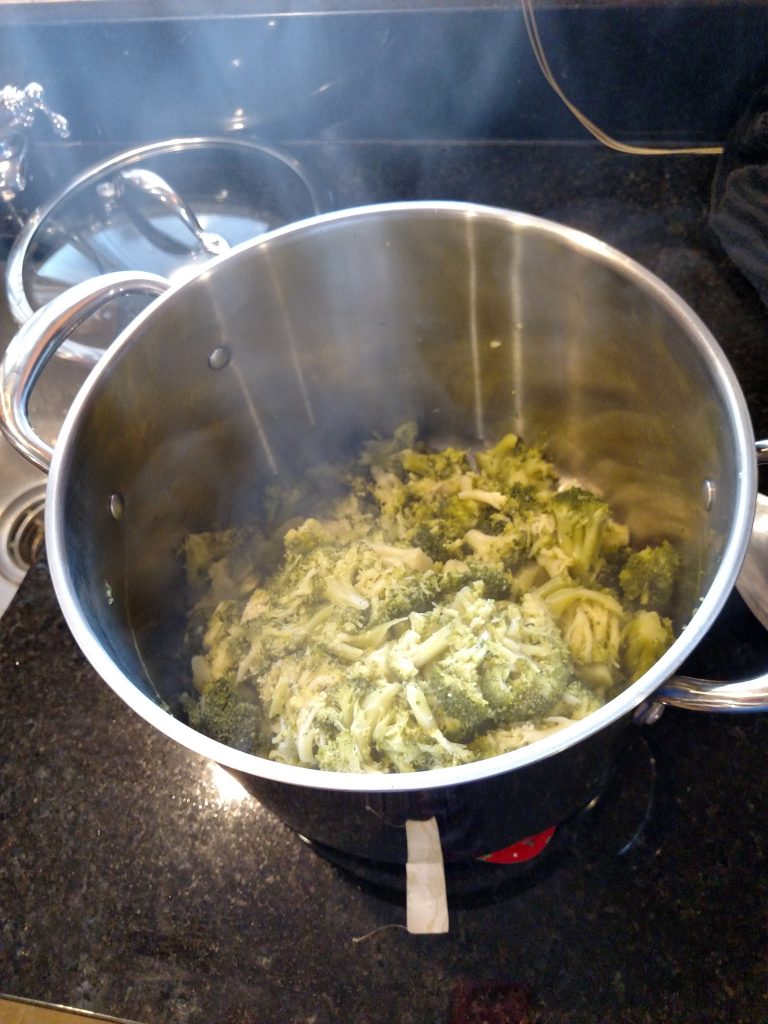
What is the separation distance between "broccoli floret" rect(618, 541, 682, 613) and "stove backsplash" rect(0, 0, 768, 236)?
80 centimetres

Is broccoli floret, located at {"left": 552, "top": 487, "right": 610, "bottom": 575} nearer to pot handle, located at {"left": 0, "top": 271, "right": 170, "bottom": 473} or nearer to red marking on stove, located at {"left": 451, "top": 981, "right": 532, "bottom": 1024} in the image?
red marking on stove, located at {"left": 451, "top": 981, "right": 532, "bottom": 1024}

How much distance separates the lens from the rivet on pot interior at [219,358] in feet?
3.33

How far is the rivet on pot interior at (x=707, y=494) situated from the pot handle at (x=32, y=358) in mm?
686

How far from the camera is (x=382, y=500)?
113 cm

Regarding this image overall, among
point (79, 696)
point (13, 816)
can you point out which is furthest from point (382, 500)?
point (13, 816)

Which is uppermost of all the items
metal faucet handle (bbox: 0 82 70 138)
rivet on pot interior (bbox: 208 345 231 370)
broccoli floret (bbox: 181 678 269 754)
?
metal faucet handle (bbox: 0 82 70 138)

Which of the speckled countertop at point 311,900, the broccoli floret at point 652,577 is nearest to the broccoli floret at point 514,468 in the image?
the broccoli floret at point 652,577

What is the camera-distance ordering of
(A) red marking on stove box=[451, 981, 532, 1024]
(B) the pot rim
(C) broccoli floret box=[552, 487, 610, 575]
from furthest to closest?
1. (C) broccoli floret box=[552, 487, 610, 575]
2. (A) red marking on stove box=[451, 981, 532, 1024]
3. (B) the pot rim

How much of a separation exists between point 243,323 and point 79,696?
0.53m

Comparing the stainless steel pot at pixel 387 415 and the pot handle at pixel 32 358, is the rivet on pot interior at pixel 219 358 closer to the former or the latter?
the stainless steel pot at pixel 387 415

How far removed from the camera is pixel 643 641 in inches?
34.4

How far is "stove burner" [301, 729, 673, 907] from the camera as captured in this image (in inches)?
32.6

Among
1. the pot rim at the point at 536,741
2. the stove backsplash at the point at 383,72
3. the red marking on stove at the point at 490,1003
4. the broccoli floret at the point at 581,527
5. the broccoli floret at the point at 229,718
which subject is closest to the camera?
the pot rim at the point at 536,741

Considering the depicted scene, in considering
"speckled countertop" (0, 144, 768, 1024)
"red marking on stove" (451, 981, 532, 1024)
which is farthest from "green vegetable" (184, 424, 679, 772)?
"red marking on stove" (451, 981, 532, 1024)
